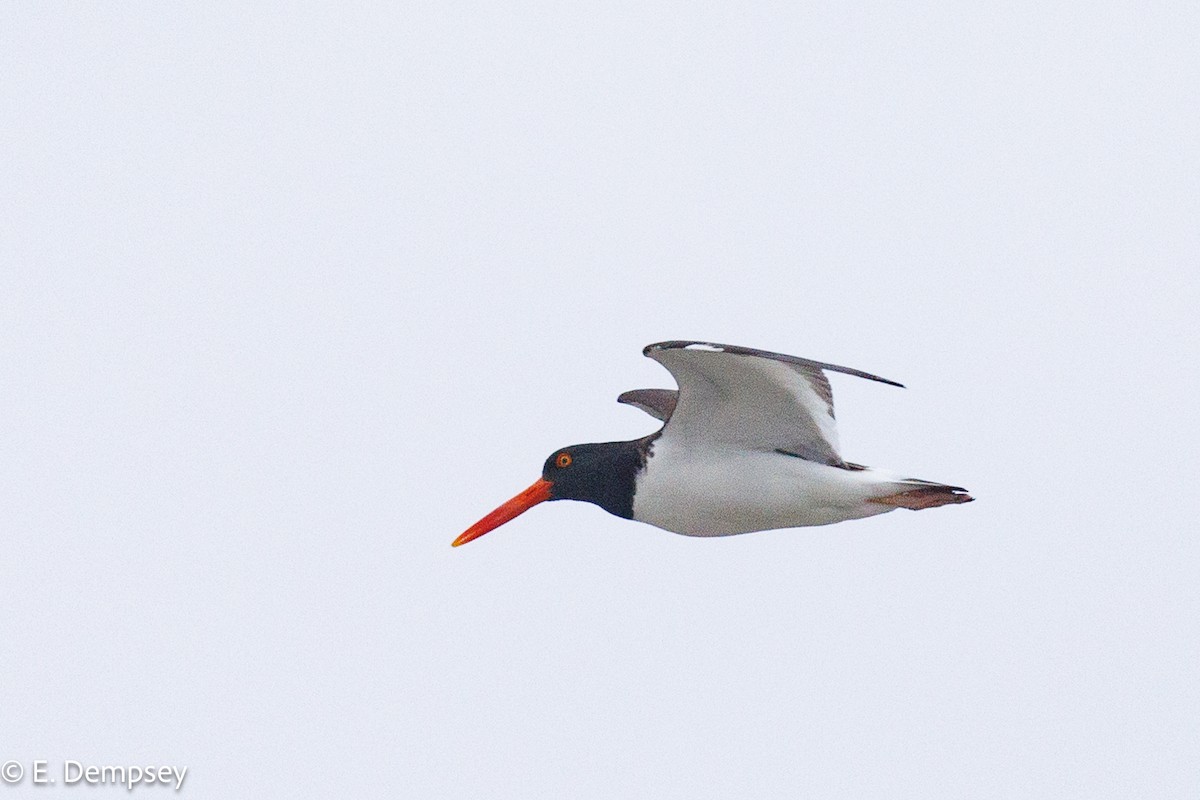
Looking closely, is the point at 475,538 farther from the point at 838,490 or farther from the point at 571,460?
the point at 838,490

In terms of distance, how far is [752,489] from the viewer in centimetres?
1000

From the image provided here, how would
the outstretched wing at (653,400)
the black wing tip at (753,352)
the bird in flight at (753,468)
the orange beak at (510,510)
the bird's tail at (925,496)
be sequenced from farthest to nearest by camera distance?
the outstretched wing at (653,400)
the orange beak at (510,510)
the bird's tail at (925,496)
the bird in flight at (753,468)
the black wing tip at (753,352)

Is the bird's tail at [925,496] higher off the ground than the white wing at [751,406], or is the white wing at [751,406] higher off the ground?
the white wing at [751,406]

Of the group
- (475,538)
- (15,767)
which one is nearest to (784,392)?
(475,538)

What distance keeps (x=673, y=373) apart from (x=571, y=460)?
139cm

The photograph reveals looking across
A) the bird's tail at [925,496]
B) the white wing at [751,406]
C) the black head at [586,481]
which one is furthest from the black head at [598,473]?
the bird's tail at [925,496]

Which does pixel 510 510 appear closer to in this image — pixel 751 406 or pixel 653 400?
pixel 653 400

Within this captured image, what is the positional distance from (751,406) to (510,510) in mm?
2084

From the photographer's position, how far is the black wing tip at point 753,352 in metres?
8.09

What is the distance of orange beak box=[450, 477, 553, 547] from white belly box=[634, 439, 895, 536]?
95cm

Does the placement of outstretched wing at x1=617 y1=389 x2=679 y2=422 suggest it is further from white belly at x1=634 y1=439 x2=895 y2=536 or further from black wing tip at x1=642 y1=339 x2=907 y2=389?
black wing tip at x1=642 y1=339 x2=907 y2=389

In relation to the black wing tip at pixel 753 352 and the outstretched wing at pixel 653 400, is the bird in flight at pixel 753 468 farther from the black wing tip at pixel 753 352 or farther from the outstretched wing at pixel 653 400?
the outstretched wing at pixel 653 400

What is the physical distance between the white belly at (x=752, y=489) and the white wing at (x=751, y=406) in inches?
3.5

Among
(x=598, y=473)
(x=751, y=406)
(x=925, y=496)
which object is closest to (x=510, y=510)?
(x=598, y=473)
